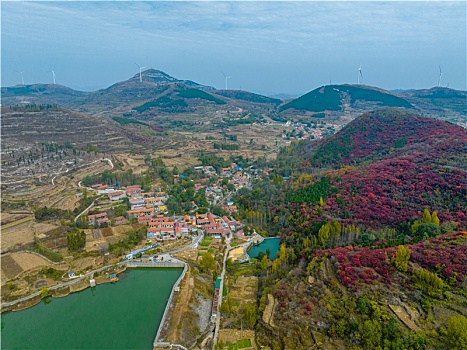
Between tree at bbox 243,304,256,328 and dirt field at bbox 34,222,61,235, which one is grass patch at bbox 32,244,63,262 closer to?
dirt field at bbox 34,222,61,235

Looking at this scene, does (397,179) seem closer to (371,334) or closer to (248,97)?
(371,334)

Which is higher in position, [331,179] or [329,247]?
[331,179]

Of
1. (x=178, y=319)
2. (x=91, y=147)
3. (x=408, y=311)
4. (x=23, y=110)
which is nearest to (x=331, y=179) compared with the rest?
(x=408, y=311)

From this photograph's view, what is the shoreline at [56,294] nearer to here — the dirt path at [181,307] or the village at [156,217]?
the village at [156,217]

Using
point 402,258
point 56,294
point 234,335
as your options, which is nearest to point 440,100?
point 402,258

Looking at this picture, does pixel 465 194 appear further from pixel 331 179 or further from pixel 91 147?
pixel 91 147

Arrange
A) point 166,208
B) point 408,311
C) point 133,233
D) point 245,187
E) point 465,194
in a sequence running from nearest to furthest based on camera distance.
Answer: point 408,311 → point 465,194 → point 133,233 → point 166,208 → point 245,187

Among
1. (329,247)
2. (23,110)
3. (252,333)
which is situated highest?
(23,110)
